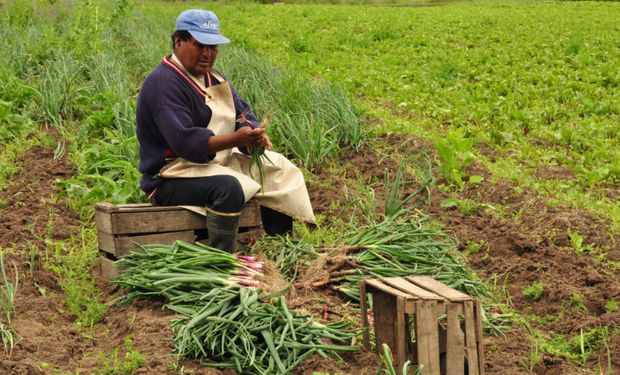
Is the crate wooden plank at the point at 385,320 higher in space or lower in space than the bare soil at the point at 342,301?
higher

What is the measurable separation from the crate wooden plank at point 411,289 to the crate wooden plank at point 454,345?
77mm

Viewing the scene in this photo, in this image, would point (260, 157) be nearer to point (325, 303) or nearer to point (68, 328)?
point (325, 303)

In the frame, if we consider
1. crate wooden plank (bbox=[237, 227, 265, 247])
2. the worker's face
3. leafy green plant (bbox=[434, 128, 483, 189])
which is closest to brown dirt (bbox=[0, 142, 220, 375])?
crate wooden plank (bbox=[237, 227, 265, 247])

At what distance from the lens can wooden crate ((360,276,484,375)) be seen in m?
3.28

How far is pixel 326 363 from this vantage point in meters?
3.38

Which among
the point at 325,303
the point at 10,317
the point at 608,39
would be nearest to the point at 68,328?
the point at 10,317

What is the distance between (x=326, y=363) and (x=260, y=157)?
154 cm

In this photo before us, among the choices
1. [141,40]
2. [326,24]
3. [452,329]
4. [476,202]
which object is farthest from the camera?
[326,24]

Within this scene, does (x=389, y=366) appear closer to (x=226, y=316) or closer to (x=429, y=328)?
(x=429, y=328)

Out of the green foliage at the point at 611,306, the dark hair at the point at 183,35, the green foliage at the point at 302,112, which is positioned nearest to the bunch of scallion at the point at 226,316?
the dark hair at the point at 183,35

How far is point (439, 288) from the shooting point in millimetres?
3557

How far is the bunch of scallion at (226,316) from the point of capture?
11.0 feet

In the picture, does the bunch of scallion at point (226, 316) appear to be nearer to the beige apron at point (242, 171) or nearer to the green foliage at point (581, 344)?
the beige apron at point (242, 171)

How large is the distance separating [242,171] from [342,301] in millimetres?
1076
